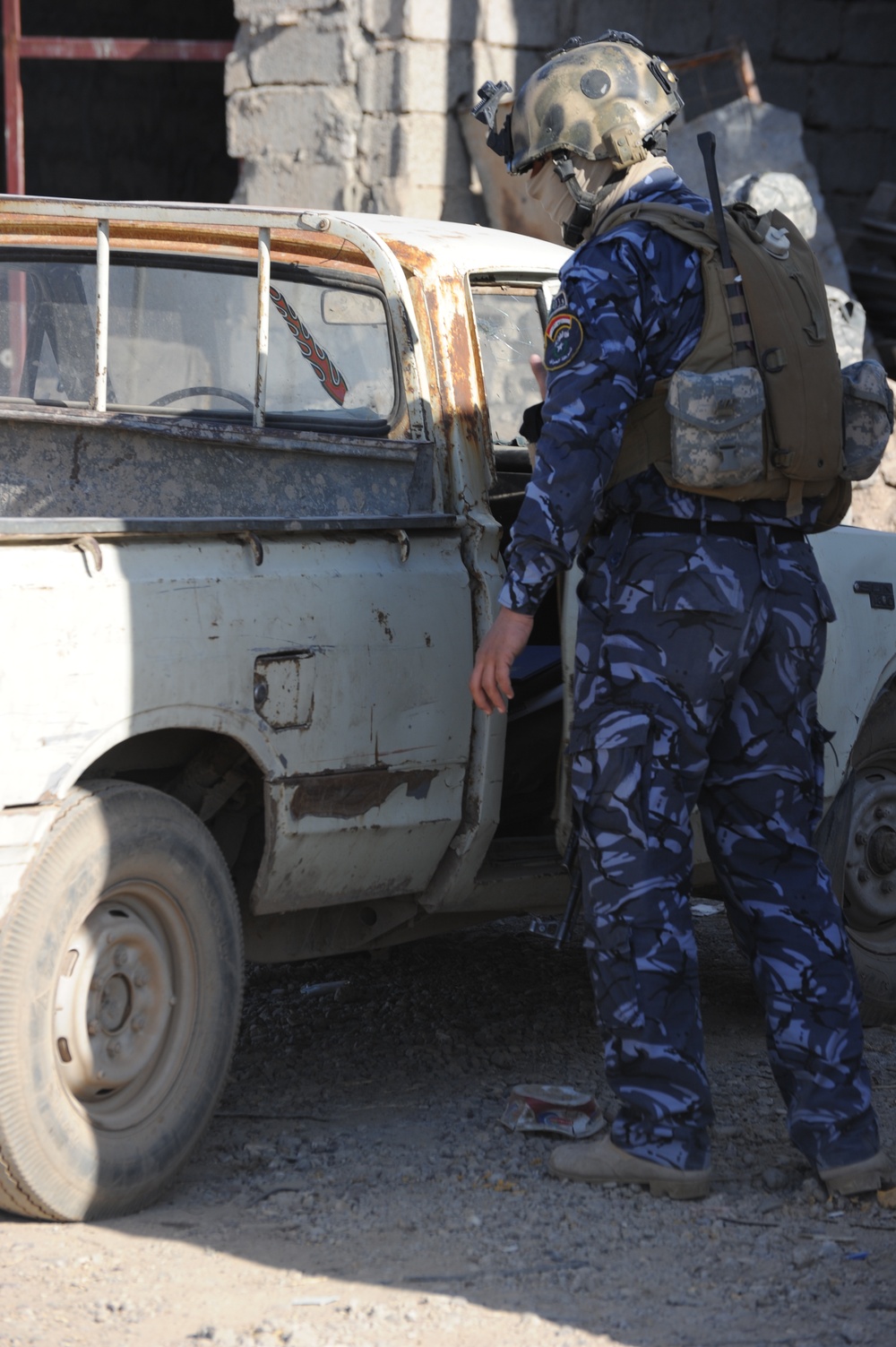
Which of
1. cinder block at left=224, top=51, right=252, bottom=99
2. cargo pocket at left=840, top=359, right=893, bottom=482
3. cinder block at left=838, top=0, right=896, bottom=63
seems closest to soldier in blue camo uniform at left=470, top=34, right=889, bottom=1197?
cargo pocket at left=840, top=359, right=893, bottom=482

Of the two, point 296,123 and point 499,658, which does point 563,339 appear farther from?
point 296,123

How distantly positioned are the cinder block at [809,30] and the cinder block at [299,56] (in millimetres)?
2957

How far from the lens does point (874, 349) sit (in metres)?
9.32

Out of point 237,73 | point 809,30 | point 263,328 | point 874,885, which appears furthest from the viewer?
point 809,30

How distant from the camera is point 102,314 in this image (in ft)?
11.7

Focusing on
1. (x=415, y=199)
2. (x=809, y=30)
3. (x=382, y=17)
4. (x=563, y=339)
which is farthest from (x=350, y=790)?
(x=809, y=30)

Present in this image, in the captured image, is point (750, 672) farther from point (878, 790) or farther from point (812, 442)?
point (878, 790)

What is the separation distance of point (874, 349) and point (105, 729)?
7.39 metres

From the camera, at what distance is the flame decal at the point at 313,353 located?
366 centimetres

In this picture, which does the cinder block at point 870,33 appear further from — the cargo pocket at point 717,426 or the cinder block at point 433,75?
the cargo pocket at point 717,426

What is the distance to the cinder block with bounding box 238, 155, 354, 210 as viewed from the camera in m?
8.62

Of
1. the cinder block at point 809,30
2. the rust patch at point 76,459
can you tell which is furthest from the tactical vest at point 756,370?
the cinder block at point 809,30

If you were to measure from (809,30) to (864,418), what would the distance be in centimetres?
782

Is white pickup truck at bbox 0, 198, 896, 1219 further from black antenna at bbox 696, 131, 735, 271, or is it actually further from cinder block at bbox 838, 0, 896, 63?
cinder block at bbox 838, 0, 896, 63
